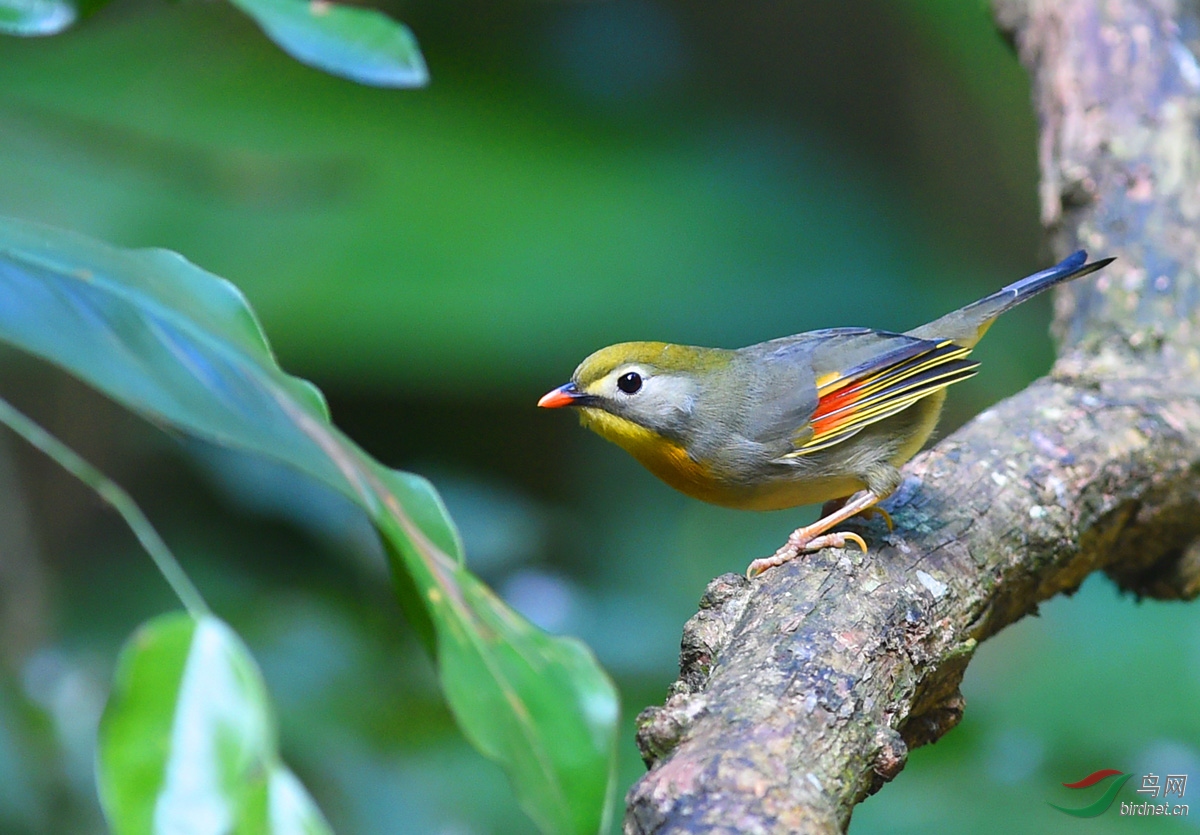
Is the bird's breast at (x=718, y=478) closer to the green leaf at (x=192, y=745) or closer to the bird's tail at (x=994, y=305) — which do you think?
the bird's tail at (x=994, y=305)

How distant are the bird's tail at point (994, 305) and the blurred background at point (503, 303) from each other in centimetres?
151

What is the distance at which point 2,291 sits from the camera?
5.18 ft

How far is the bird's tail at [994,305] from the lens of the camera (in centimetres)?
318

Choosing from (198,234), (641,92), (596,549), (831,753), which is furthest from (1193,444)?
(641,92)

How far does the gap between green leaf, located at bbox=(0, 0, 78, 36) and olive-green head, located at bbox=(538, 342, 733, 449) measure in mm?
1508

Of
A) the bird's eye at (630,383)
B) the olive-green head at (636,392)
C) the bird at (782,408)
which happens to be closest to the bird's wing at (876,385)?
the bird at (782,408)

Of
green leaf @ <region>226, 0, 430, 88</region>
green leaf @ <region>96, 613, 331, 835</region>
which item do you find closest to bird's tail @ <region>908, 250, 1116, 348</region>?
green leaf @ <region>226, 0, 430, 88</region>

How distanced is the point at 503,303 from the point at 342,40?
125 inches

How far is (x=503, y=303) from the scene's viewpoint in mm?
5402

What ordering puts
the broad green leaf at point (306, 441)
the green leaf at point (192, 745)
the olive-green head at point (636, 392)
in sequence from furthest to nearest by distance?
the olive-green head at point (636, 392), the broad green leaf at point (306, 441), the green leaf at point (192, 745)

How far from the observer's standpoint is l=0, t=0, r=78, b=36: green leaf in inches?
80.9

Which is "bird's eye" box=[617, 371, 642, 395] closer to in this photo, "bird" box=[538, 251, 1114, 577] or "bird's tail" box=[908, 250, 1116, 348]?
"bird" box=[538, 251, 1114, 577]

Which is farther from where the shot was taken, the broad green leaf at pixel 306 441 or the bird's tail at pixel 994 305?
the bird's tail at pixel 994 305

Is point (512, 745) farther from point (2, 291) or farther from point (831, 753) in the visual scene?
point (2, 291)
